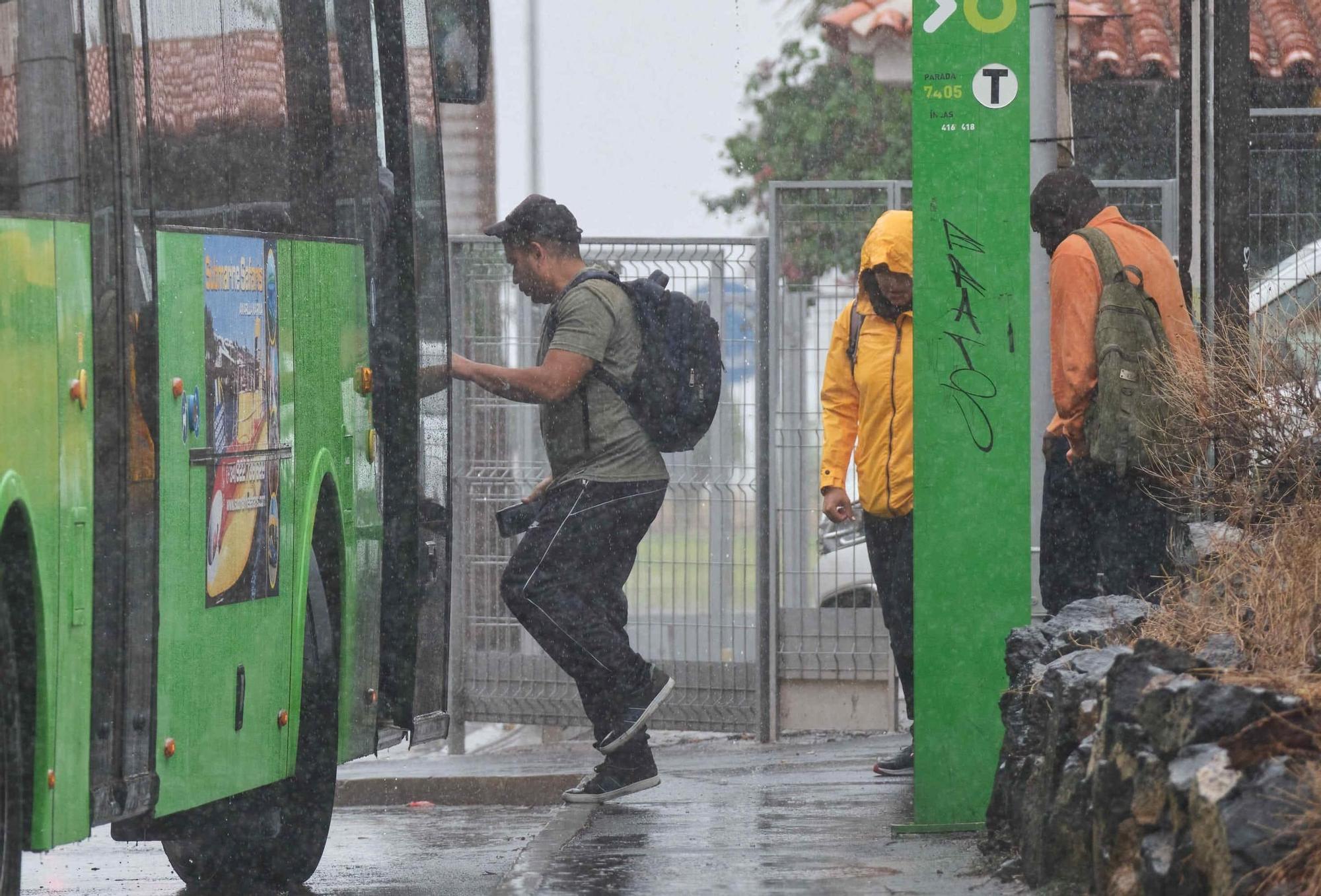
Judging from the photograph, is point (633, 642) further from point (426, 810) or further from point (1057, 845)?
point (1057, 845)

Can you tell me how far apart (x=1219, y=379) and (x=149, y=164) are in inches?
112

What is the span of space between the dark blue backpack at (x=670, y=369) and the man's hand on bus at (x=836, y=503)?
2.01ft

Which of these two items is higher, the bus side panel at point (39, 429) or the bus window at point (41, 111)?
the bus window at point (41, 111)

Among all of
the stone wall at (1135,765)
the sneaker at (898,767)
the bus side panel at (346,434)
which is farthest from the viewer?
the sneaker at (898,767)

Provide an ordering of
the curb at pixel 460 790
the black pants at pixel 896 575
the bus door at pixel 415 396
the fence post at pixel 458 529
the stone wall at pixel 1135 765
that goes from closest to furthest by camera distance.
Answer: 1. the stone wall at pixel 1135 765
2. the bus door at pixel 415 396
3. the black pants at pixel 896 575
4. the curb at pixel 460 790
5. the fence post at pixel 458 529

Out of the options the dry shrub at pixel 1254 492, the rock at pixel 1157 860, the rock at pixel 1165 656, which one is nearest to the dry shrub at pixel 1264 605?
the dry shrub at pixel 1254 492

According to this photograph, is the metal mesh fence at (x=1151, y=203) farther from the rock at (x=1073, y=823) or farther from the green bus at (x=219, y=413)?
the rock at (x=1073, y=823)

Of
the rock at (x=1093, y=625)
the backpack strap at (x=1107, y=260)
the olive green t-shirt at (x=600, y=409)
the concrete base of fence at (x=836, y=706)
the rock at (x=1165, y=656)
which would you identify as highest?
the backpack strap at (x=1107, y=260)

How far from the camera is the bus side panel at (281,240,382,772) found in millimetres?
5988

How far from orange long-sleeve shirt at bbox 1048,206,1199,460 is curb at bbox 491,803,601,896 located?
6.59 ft

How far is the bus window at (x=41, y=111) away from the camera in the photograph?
14.5 feet

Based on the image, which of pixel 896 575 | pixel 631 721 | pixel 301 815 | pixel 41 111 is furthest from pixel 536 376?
pixel 41 111

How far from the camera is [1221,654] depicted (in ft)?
14.9

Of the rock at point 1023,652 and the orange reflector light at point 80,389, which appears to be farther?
the rock at point 1023,652
